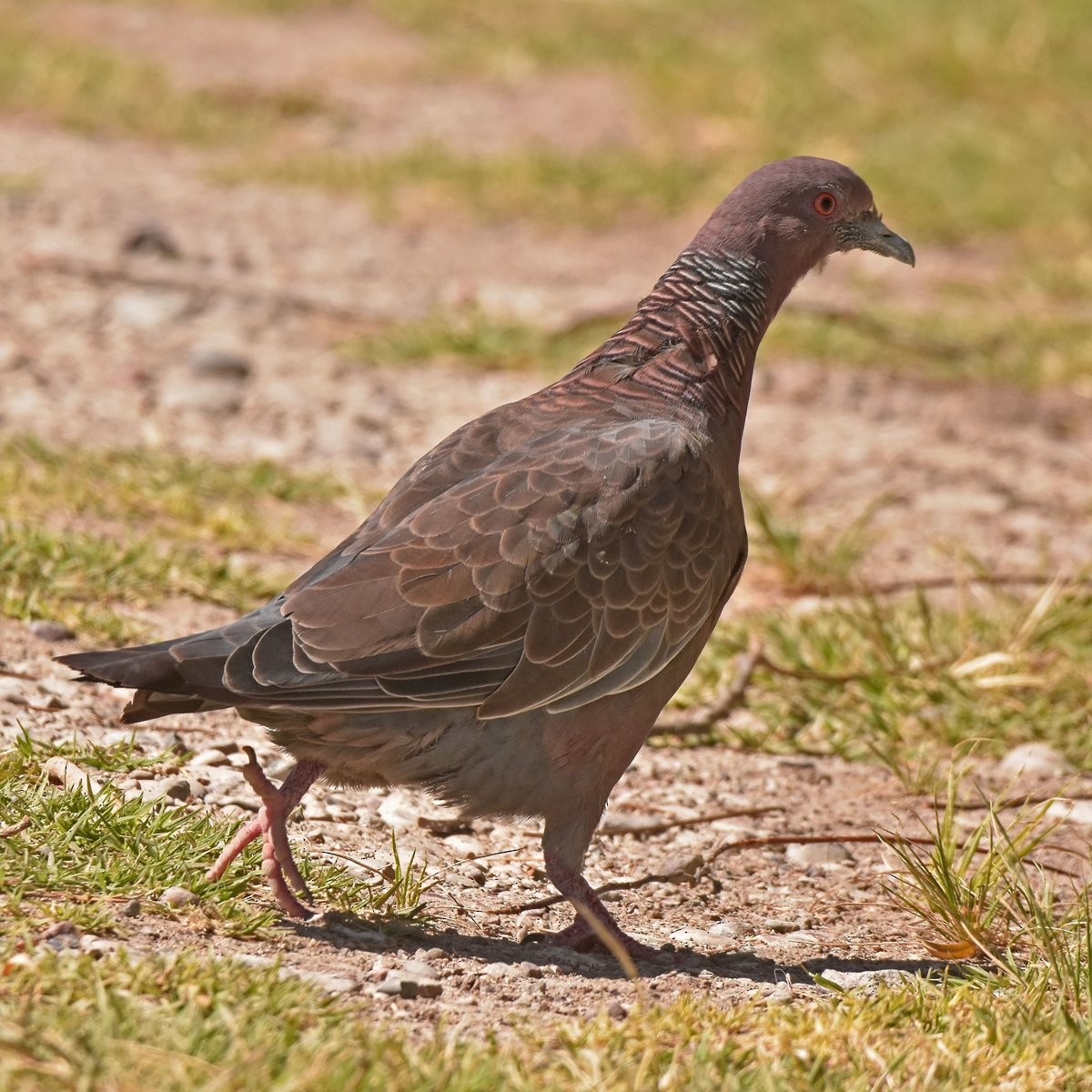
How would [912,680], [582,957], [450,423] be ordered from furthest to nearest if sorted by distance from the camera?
[450,423]
[912,680]
[582,957]

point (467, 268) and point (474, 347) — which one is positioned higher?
point (467, 268)

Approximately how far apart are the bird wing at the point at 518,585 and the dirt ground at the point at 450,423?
512 millimetres

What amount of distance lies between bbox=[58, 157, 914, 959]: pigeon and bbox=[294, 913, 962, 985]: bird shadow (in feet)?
0.24

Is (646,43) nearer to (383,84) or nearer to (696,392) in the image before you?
(383,84)

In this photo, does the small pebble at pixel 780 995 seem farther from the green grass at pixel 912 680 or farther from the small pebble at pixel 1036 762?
the small pebble at pixel 1036 762

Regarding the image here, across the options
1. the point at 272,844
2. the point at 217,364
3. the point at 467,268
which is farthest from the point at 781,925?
the point at 467,268

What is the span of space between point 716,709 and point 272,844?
6.59 feet

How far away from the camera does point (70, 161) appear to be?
10320 mm

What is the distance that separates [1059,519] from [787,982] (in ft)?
12.8

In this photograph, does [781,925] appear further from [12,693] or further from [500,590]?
[12,693]

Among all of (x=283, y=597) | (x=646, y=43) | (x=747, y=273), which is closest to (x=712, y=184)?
(x=646, y=43)

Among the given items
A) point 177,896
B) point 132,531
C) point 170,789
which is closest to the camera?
point 177,896

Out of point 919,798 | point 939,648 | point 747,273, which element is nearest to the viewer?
point 747,273

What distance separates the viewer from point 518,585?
353cm
